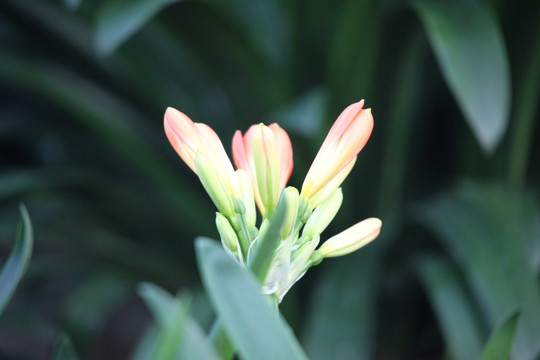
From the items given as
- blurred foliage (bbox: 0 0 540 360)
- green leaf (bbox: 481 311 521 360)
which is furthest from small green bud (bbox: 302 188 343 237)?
blurred foliage (bbox: 0 0 540 360)

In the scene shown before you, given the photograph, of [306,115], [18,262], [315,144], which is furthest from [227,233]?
[315,144]

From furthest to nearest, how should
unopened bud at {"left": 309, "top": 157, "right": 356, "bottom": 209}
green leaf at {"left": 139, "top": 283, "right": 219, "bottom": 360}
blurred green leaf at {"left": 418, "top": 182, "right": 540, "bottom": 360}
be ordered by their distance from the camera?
1. blurred green leaf at {"left": 418, "top": 182, "right": 540, "bottom": 360}
2. unopened bud at {"left": 309, "top": 157, "right": 356, "bottom": 209}
3. green leaf at {"left": 139, "top": 283, "right": 219, "bottom": 360}

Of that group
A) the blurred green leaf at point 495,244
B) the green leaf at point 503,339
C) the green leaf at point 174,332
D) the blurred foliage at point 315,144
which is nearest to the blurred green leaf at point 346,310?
the blurred foliage at point 315,144

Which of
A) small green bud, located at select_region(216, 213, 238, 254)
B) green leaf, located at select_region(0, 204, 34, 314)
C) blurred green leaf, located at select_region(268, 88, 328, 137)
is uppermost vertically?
blurred green leaf, located at select_region(268, 88, 328, 137)

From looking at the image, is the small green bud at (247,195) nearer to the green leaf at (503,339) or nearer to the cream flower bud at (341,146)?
the cream flower bud at (341,146)

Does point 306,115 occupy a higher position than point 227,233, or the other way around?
point 306,115

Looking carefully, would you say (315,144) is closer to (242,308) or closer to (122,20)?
(122,20)

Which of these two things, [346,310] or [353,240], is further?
[346,310]

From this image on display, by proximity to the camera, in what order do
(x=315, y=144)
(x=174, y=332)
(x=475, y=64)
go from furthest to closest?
(x=315, y=144) < (x=475, y=64) < (x=174, y=332)

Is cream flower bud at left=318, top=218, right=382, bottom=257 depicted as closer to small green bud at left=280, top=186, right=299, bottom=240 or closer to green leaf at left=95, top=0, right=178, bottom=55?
small green bud at left=280, top=186, right=299, bottom=240
